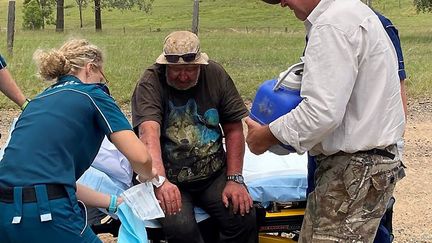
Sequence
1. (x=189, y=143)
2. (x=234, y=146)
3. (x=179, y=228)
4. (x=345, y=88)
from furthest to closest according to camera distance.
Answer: (x=234, y=146)
(x=189, y=143)
(x=179, y=228)
(x=345, y=88)

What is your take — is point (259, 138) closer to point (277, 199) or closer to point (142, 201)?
point (142, 201)

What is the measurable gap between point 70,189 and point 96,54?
61 centimetres

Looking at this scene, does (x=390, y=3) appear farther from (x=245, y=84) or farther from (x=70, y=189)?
(x=70, y=189)

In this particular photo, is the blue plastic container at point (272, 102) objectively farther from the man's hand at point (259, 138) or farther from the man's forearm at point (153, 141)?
the man's forearm at point (153, 141)

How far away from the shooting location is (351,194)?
2.89 metres

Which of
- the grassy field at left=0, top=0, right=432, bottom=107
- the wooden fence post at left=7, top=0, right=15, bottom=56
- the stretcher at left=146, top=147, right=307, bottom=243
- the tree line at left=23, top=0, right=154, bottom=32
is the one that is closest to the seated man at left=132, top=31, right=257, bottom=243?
the stretcher at left=146, top=147, right=307, bottom=243

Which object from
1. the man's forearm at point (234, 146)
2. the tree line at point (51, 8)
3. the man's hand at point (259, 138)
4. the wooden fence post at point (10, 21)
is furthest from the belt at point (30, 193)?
the tree line at point (51, 8)

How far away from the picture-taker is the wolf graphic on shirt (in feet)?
12.7

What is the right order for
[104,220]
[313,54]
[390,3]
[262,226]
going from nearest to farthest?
[313,54]
[262,226]
[104,220]
[390,3]

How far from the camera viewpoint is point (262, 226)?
397 cm

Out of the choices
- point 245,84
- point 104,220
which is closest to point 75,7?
point 245,84

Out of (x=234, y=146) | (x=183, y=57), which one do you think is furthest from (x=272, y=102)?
(x=234, y=146)

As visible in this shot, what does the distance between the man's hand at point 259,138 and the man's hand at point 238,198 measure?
824mm

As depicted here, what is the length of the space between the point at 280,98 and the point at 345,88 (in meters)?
0.41
